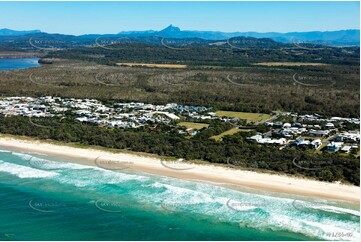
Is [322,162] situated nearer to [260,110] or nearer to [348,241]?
[348,241]

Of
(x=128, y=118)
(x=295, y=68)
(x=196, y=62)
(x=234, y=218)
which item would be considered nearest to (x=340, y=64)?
(x=295, y=68)

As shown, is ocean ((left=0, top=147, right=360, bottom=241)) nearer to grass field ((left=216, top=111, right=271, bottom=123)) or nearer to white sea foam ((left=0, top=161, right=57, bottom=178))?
white sea foam ((left=0, top=161, right=57, bottom=178))

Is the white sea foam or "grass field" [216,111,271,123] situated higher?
"grass field" [216,111,271,123]

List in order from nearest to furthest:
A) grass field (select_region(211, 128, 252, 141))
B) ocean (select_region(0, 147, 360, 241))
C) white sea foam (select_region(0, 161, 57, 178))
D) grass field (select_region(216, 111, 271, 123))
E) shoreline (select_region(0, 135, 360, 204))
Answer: ocean (select_region(0, 147, 360, 241)), shoreline (select_region(0, 135, 360, 204)), white sea foam (select_region(0, 161, 57, 178)), grass field (select_region(211, 128, 252, 141)), grass field (select_region(216, 111, 271, 123))

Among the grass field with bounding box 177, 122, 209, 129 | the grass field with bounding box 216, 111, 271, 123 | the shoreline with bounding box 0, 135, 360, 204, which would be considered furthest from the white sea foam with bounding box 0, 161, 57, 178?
the grass field with bounding box 216, 111, 271, 123

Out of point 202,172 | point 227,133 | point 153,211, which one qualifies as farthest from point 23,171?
point 227,133

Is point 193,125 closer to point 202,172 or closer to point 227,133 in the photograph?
point 227,133

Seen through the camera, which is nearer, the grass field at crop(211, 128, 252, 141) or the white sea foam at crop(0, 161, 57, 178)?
the white sea foam at crop(0, 161, 57, 178)
